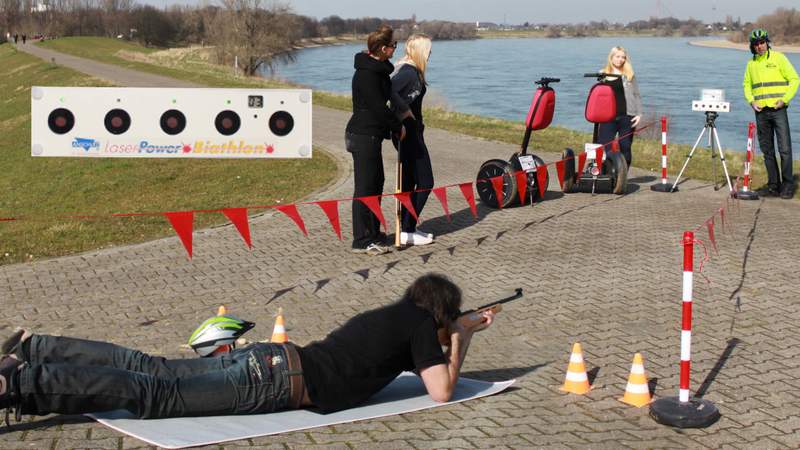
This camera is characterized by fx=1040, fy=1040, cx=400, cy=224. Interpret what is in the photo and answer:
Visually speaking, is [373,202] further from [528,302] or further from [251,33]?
[251,33]

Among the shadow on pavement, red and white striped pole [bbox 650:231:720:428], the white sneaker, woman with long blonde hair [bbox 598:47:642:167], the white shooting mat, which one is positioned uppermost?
woman with long blonde hair [bbox 598:47:642:167]

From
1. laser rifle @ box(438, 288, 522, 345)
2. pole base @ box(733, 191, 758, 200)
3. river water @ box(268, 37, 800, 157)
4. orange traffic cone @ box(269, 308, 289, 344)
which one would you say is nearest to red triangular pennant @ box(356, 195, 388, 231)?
orange traffic cone @ box(269, 308, 289, 344)

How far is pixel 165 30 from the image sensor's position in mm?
135500

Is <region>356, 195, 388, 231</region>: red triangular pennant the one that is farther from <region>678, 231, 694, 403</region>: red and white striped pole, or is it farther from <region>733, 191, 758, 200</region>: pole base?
<region>733, 191, 758, 200</region>: pole base

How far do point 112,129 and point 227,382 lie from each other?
8241 mm

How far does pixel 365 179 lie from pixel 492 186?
2779 millimetres

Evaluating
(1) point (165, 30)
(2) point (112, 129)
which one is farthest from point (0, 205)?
(1) point (165, 30)

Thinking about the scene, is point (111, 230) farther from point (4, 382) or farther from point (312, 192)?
point (4, 382)

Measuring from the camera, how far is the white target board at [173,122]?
12.5 m

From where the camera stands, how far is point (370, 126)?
31.8ft

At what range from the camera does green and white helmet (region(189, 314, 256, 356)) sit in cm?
600

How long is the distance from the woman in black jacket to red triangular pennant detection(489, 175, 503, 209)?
2.29 m

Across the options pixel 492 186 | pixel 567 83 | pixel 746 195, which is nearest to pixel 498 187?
pixel 492 186

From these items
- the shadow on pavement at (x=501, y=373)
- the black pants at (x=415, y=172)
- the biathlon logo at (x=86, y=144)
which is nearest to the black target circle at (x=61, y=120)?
the biathlon logo at (x=86, y=144)
